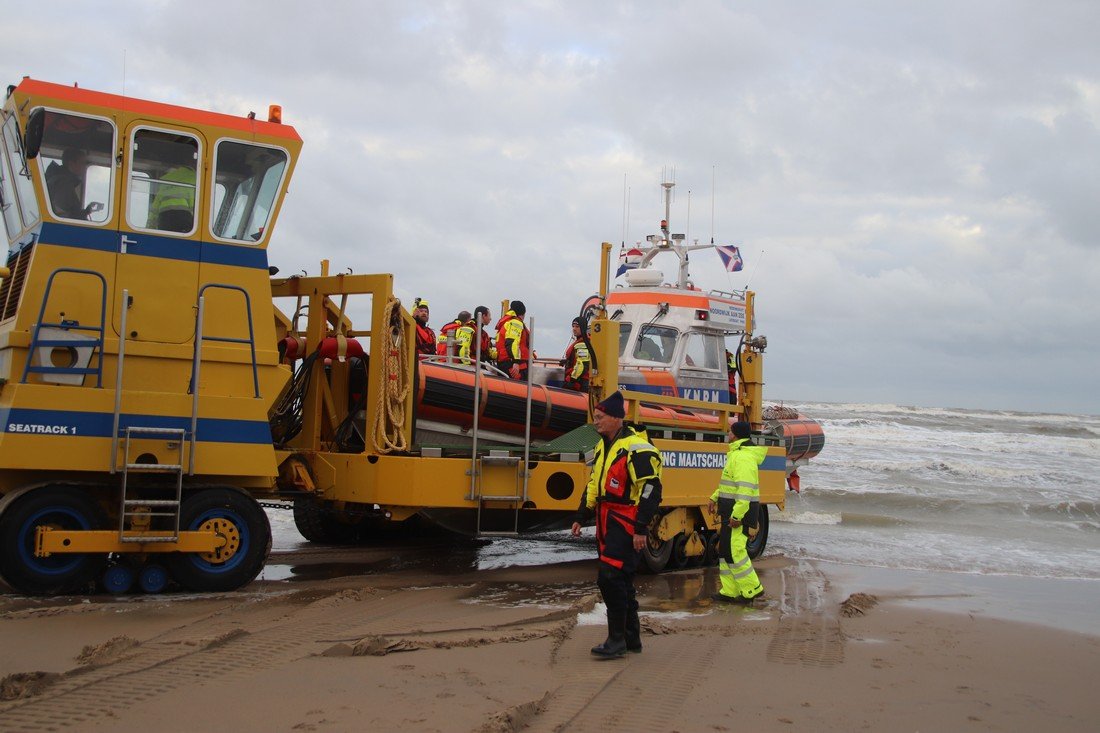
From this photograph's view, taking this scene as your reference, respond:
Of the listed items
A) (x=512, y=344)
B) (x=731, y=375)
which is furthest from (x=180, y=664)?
(x=731, y=375)

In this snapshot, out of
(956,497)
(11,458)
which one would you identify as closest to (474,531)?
(11,458)

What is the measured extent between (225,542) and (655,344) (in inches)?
244

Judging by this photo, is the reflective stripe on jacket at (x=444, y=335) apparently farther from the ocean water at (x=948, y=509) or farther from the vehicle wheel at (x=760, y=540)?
the ocean water at (x=948, y=509)

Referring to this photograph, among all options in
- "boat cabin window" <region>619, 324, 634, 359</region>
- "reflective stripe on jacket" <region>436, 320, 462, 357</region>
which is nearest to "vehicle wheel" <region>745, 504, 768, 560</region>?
"boat cabin window" <region>619, 324, 634, 359</region>

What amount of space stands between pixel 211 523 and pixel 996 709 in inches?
207

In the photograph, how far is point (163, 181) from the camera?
7.33 metres

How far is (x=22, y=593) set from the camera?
670 centimetres

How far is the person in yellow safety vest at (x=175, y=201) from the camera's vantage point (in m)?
7.27

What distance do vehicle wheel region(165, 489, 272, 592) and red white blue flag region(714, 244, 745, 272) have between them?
8.10 metres

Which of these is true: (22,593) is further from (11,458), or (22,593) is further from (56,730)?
(56,730)

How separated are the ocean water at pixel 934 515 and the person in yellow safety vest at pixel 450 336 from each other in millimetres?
2227

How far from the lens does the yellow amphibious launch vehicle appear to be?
669cm

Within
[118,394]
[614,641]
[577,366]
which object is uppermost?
[577,366]

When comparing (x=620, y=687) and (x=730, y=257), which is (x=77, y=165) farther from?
(x=730, y=257)
